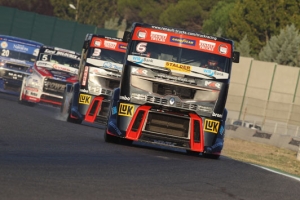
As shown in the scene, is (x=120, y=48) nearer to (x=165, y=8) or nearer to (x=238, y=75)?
(x=238, y=75)

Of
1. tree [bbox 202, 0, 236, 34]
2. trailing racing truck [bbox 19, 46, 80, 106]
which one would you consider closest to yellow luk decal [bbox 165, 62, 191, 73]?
trailing racing truck [bbox 19, 46, 80, 106]

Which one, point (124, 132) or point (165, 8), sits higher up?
point (165, 8)

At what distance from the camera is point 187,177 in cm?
1320

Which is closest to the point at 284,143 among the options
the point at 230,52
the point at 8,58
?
the point at 8,58

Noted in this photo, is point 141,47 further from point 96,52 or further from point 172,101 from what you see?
point 96,52

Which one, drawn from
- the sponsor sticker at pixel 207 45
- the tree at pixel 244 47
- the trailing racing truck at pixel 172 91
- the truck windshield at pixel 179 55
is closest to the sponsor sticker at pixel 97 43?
the trailing racing truck at pixel 172 91

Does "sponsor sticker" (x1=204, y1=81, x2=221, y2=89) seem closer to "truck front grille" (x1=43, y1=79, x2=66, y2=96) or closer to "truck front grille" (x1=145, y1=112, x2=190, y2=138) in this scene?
"truck front grille" (x1=145, y1=112, x2=190, y2=138)

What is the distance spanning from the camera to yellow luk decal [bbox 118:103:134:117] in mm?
17916

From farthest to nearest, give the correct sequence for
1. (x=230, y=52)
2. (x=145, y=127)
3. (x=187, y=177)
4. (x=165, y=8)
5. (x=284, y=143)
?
(x=165, y=8) < (x=284, y=143) < (x=230, y=52) < (x=145, y=127) < (x=187, y=177)

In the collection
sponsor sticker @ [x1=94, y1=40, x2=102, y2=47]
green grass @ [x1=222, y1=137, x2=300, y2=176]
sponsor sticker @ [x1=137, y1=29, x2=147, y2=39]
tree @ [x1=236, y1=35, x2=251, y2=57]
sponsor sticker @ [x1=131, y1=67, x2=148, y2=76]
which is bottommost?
green grass @ [x1=222, y1=137, x2=300, y2=176]

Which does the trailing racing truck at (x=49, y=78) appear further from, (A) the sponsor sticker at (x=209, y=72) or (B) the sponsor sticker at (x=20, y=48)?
(A) the sponsor sticker at (x=209, y=72)

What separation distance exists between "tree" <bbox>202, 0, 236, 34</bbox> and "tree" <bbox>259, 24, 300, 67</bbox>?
43.8 ft

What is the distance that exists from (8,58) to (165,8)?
58.5 meters

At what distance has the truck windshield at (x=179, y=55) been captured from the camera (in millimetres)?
18469
